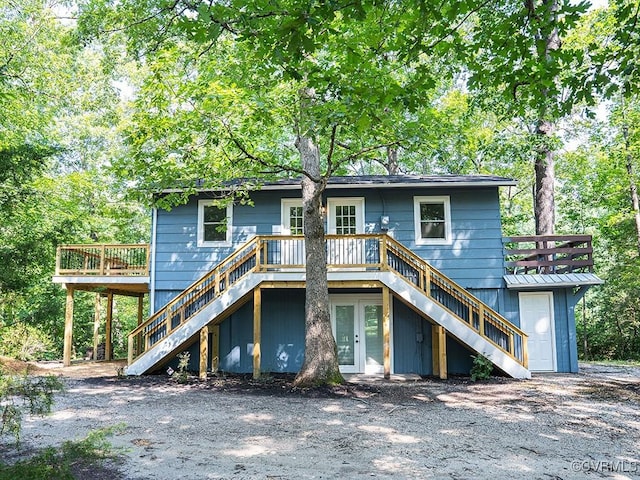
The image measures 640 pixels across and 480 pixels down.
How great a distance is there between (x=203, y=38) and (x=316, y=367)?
7.40 meters

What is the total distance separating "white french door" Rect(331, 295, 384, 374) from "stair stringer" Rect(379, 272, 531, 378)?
204cm

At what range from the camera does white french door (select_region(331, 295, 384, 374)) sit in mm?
13430

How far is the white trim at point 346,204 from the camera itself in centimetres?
1393

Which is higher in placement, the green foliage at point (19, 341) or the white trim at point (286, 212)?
the white trim at point (286, 212)


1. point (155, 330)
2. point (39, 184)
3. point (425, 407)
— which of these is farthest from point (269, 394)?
point (39, 184)

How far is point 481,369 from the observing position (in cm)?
1187

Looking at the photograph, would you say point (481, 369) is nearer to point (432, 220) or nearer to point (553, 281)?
point (553, 281)

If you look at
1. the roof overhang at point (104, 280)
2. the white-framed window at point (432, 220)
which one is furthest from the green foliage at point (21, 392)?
the white-framed window at point (432, 220)

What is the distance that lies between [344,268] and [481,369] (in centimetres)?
403

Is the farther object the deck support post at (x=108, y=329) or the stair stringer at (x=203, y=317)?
the deck support post at (x=108, y=329)

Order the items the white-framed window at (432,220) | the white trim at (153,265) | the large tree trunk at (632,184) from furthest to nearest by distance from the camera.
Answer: the large tree trunk at (632,184), the white trim at (153,265), the white-framed window at (432,220)

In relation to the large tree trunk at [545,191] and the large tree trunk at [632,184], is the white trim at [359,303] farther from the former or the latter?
the large tree trunk at [632,184]

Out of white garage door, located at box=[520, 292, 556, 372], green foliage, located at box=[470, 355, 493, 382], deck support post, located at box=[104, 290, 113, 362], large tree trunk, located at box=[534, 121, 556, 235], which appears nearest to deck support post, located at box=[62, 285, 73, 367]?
deck support post, located at box=[104, 290, 113, 362]

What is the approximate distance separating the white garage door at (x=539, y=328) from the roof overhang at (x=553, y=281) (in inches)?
19.4
